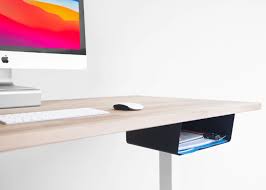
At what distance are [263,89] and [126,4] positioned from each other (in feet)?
4.18

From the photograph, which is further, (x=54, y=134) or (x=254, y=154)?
(x=254, y=154)

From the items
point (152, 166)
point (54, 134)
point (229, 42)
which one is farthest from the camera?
point (229, 42)

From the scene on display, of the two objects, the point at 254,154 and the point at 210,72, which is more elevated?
the point at 210,72

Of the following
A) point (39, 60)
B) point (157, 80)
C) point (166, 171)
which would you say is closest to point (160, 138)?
point (166, 171)

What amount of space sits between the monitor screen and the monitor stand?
0.11 metres

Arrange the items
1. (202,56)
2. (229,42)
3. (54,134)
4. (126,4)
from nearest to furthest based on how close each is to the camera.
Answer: (54,134) → (126,4) → (202,56) → (229,42)

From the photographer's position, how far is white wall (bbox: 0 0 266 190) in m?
1.44

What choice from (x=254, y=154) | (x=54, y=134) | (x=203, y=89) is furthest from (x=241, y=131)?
(x=54, y=134)

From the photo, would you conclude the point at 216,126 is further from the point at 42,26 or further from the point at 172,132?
the point at 42,26

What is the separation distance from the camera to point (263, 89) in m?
2.28

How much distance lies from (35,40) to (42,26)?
0.20 feet

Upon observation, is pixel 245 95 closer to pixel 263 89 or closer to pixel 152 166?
pixel 263 89

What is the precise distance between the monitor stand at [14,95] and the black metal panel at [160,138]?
424 millimetres

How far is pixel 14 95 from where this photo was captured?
902mm
